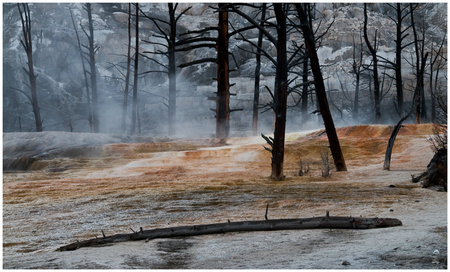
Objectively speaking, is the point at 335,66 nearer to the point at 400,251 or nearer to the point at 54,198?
the point at 54,198

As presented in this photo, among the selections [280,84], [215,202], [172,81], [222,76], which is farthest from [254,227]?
[172,81]

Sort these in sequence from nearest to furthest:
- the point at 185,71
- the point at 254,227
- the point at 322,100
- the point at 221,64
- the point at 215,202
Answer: the point at 254,227 < the point at 215,202 < the point at 322,100 < the point at 221,64 < the point at 185,71

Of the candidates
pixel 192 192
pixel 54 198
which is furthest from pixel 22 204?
pixel 192 192

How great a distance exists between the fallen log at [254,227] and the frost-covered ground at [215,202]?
0.12 meters

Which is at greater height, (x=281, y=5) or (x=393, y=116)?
(x=281, y=5)

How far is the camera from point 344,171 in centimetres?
815

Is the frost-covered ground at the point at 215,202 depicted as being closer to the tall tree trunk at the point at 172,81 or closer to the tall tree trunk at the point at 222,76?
the tall tree trunk at the point at 222,76

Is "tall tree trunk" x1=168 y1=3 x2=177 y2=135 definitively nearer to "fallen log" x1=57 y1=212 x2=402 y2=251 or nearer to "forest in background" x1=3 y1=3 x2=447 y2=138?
"forest in background" x1=3 y1=3 x2=447 y2=138

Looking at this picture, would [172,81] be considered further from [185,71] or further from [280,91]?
[185,71]

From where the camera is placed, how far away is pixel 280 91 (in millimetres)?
7344

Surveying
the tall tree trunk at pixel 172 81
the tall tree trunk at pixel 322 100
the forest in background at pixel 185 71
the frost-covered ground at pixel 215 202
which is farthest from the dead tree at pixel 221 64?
the forest in background at pixel 185 71

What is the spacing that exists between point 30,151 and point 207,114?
15.6 metres

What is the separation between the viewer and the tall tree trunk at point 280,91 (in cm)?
725

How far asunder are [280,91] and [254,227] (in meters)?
3.92
